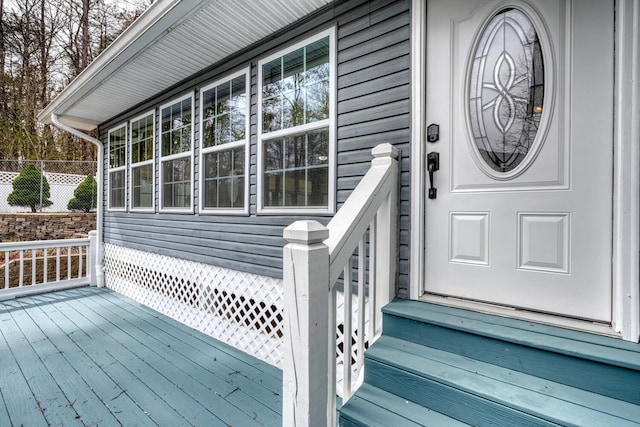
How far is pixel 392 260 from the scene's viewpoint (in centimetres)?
185

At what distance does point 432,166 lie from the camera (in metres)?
1.86

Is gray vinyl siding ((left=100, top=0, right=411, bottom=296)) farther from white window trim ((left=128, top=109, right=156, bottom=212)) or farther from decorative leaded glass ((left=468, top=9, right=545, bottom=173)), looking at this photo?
white window trim ((left=128, top=109, right=156, bottom=212))

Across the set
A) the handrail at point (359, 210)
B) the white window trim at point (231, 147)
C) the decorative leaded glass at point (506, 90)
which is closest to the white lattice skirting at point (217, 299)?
the handrail at point (359, 210)

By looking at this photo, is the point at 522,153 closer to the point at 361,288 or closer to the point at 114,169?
the point at 361,288

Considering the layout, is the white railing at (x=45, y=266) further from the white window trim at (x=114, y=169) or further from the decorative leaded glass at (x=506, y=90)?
the decorative leaded glass at (x=506, y=90)

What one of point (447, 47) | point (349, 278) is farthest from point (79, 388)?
point (447, 47)

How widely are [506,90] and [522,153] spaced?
1.19ft

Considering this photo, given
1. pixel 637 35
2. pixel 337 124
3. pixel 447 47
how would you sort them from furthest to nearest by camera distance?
pixel 337 124, pixel 447 47, pixel 637 35

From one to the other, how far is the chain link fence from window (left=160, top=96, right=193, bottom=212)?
727 centimetres

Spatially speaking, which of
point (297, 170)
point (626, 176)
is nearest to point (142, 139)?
point (297, 170)

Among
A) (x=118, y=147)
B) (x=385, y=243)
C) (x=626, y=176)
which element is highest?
(x=118, y=147)

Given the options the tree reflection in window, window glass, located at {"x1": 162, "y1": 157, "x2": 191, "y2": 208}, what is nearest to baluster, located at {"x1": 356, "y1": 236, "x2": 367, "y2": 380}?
the tree reflection in window

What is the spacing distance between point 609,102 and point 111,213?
21.4 ft

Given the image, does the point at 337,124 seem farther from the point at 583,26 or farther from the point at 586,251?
the point at 586,251
